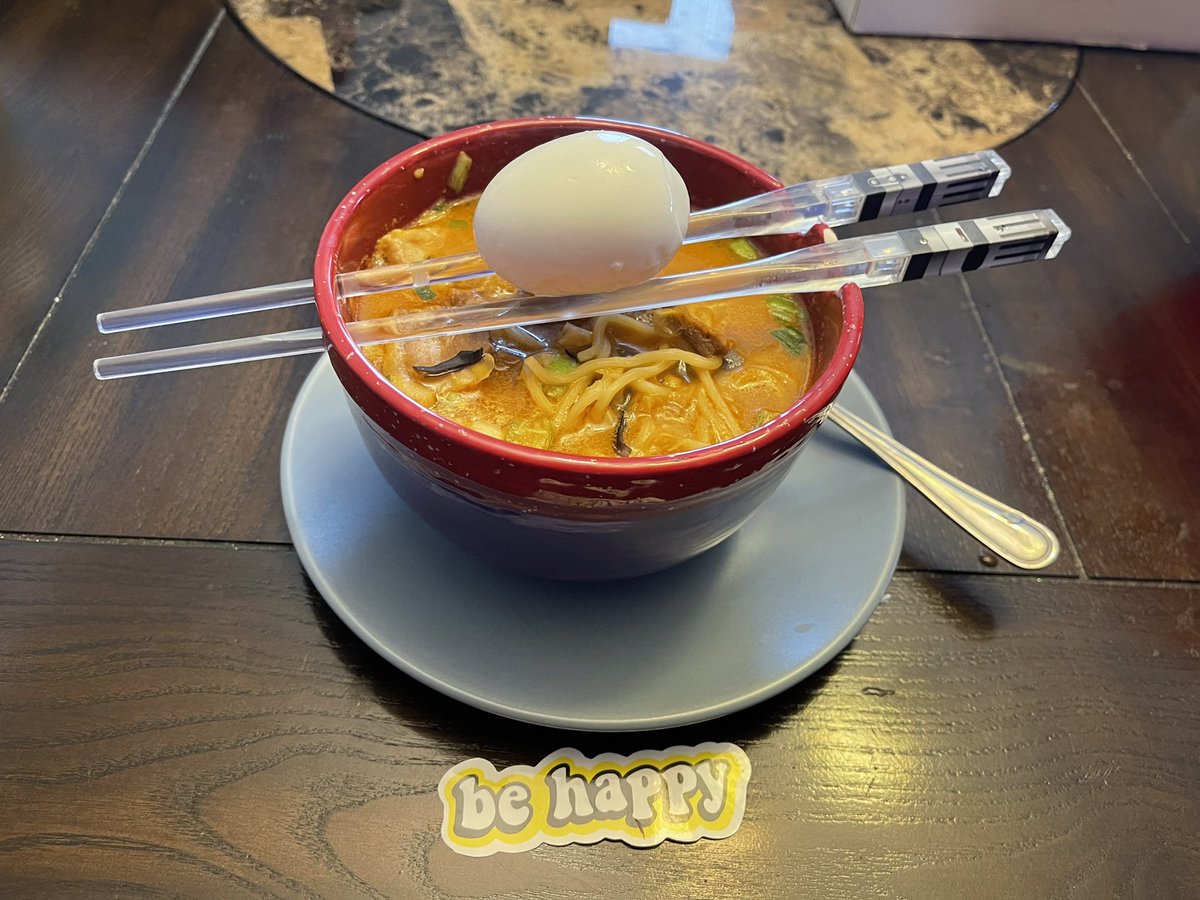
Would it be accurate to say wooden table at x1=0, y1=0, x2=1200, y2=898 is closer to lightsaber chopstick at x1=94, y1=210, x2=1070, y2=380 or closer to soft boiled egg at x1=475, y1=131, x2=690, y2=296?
lightsaber chopstick at x1=94, y1=210, x2=1070, y2=380

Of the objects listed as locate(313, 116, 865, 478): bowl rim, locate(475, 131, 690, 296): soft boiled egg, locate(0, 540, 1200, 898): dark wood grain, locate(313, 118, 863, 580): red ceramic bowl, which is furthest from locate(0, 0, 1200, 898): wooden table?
locate(475, 131, 690, 296): soft boiled egg

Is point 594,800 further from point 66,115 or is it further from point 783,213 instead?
point 66,115

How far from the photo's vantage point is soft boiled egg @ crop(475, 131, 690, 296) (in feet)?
2.45

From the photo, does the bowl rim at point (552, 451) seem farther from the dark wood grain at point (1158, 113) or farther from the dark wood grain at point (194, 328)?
the dark wood grain at point (1158, 113)

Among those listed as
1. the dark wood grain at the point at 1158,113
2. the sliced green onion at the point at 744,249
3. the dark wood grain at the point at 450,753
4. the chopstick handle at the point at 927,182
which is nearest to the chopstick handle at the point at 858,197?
the chopstick handle at the point at 927,182

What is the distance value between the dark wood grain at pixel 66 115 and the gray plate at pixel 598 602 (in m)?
0.46

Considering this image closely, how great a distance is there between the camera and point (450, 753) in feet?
2.52

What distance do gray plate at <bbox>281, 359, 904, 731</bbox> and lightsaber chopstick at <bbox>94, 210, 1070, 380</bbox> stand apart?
0.54 ft

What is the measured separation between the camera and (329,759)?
29.7 inches

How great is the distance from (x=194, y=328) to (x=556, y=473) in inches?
25.9

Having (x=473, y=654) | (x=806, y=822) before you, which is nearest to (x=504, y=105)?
(x=473, y=654)

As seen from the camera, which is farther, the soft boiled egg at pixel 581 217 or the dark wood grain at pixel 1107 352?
the dark wood grain at pixel 1107 352

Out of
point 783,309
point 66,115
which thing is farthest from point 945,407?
point 66,115

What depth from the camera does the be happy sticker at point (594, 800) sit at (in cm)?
73
